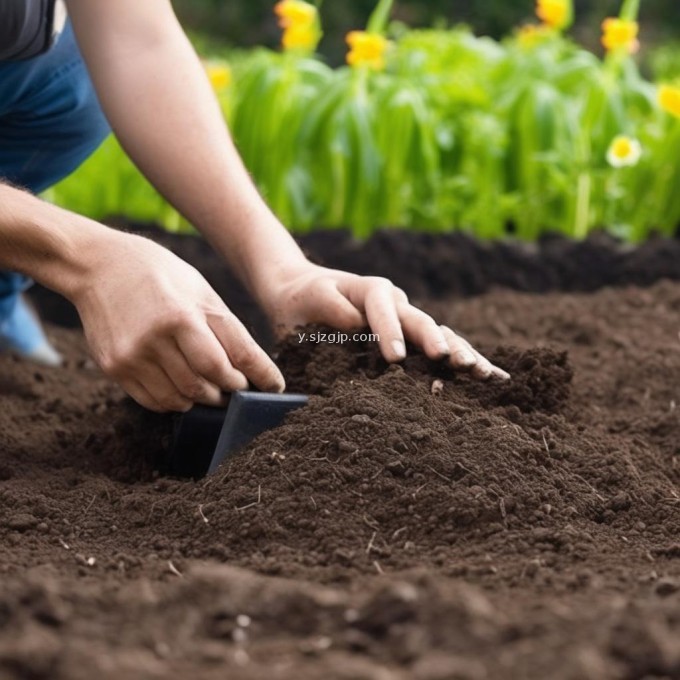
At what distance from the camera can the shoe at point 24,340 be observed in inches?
120

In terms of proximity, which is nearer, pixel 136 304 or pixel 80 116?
pixel 136 304

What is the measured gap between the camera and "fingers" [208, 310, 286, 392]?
5.79 feet

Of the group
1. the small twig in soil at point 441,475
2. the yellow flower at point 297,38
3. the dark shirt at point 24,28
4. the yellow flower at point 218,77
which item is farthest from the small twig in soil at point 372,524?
the yellow flower at point 218,77

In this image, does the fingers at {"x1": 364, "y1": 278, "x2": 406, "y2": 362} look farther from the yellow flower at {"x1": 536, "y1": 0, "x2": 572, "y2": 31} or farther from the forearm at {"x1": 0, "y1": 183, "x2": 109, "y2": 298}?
the yellow flower at {"x1": 536, "y1": 0, "x2": 572, "y2": 31}

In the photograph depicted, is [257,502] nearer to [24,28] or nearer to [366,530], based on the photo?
[366,530]

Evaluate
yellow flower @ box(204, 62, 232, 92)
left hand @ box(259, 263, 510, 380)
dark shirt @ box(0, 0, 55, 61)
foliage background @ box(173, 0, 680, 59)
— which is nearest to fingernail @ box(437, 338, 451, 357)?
left hand @ box(259, 263, 510, 380)

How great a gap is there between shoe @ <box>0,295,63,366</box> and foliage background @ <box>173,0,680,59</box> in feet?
20.6

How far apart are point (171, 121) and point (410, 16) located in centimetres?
750

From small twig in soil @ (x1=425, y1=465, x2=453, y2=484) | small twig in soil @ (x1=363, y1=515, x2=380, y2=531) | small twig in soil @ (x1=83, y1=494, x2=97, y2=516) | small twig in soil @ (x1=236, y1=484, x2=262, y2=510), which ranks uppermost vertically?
small twig in soil @ (x1=425, y1=465, x2=453, y2=484)

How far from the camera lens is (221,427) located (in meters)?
1.92

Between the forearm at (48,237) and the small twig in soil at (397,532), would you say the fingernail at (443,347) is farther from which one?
the forearm at (48,237)

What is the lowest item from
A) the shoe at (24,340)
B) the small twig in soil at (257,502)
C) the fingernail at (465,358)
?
the shoe at (24,340)

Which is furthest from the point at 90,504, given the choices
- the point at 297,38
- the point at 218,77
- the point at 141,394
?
the point at 218,77

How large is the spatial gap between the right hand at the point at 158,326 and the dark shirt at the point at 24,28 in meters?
0.70
